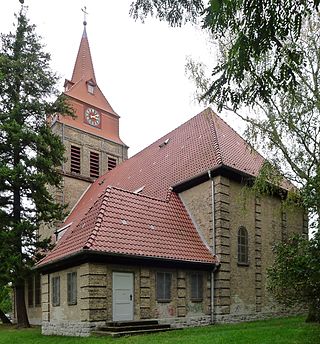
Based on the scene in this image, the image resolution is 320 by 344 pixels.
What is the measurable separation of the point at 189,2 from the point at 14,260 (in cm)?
1599

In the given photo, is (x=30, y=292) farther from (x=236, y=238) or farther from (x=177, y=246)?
(x=236, y=238)

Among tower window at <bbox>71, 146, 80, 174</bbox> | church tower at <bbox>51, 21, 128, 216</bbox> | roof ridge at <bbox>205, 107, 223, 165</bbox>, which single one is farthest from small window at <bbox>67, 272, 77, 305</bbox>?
tower window at <bbox>71, 146, 80, 174</bbox>

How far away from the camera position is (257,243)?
2125cm

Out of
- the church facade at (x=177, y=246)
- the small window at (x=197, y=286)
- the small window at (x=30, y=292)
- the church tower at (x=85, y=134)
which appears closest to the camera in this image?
the church facade at (x=177, y=246)

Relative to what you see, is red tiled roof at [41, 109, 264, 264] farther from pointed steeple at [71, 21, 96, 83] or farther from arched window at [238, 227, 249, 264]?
pointed steeple at [71, 21, 96, 83]

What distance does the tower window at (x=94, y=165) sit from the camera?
116 feet

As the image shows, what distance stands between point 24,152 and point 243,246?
11.6 meters

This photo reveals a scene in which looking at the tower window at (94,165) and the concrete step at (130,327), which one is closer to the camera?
the concrete step at (130,327)

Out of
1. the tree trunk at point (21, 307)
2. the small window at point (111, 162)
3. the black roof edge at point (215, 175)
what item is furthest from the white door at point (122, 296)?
the small window at point (111, 162)

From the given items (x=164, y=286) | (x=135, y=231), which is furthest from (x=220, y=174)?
(x=164, y=286)

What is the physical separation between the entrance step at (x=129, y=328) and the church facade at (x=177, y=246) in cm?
33

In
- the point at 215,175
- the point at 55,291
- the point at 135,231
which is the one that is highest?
the point at 215,175

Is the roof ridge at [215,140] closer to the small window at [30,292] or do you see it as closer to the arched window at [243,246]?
the arched window at [243,246]

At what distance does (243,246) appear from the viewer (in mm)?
20609
